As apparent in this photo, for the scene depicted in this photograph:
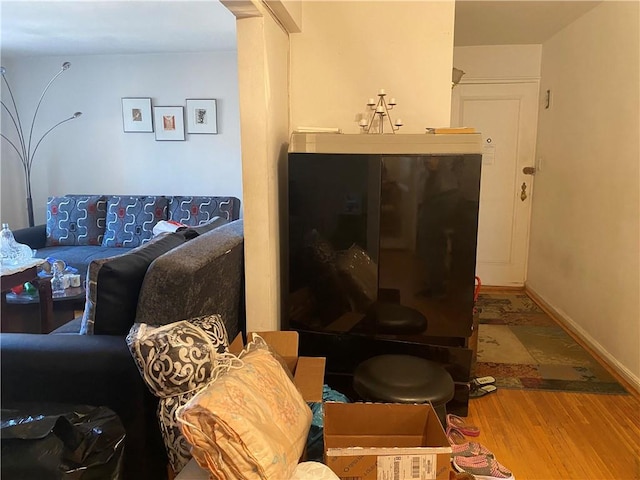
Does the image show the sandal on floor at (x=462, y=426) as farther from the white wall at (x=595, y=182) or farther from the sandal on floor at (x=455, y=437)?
the white wall at (x=595, y=182)

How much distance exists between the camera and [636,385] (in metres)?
2.81

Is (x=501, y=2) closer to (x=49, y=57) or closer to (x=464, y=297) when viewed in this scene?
(x=464, y=297)

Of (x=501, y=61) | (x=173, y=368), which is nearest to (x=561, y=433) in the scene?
(x=173, y=368)

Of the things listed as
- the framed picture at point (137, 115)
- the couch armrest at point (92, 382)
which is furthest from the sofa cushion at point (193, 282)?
the framed picture at point (137, 115)

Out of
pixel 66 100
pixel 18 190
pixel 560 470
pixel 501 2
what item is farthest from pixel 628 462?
pixel 18 190

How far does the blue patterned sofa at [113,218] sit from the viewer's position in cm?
443

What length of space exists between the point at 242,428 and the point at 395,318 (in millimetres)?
1309

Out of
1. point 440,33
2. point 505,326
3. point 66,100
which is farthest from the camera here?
point 66,100

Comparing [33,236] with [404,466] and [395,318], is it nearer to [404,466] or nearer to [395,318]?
[395,318]

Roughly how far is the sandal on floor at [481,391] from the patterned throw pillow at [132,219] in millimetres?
3030

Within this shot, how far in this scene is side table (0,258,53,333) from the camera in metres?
3.00

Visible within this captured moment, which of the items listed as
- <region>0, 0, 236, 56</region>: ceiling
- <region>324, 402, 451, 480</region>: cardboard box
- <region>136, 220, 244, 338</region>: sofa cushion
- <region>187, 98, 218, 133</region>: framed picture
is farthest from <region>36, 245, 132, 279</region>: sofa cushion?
<region>324, 402, 451, 480</region>: cardboard box

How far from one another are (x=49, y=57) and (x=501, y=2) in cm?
418

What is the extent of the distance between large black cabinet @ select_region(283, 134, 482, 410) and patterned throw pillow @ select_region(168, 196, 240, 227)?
6.78ft
